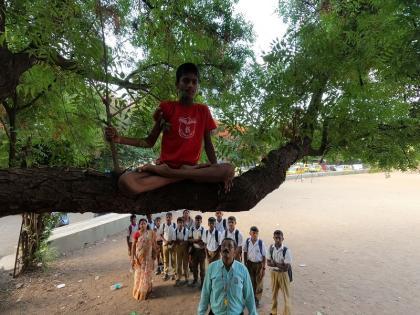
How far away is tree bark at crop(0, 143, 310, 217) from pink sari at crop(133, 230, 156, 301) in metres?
5.82

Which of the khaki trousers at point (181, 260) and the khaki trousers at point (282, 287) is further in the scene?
the khaki trousers at point (181, 260)

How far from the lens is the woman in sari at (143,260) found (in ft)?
25.3

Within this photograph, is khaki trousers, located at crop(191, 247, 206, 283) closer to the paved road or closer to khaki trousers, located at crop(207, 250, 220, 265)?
khaki trousers, located at crop(207, 250, 220, 265)

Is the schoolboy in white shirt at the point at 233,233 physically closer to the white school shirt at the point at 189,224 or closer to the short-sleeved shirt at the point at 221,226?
the short-sleeved shirt at the point at 221,226

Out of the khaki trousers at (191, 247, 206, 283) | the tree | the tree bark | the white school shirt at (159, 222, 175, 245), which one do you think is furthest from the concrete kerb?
the tree bark

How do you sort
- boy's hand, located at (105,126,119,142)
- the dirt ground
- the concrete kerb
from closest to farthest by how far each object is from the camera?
1. boy's hand, located at (105,126,119,142)
2. the dirt ground
3. the concrete kerb

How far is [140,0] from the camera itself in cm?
509

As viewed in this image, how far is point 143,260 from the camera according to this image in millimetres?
7902

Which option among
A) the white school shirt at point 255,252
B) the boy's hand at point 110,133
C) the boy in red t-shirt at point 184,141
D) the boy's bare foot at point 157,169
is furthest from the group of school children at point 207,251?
the boy's hand at point 110,133

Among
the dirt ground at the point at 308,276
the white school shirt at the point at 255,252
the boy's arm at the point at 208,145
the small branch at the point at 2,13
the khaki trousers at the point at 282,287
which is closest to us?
the boy's arm at the point at 208,145

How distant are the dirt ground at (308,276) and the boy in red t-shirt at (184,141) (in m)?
5.48

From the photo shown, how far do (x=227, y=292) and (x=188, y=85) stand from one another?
260cm

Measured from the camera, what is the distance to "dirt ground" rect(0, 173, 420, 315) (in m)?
7.52

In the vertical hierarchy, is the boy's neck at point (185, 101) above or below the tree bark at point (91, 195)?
above
